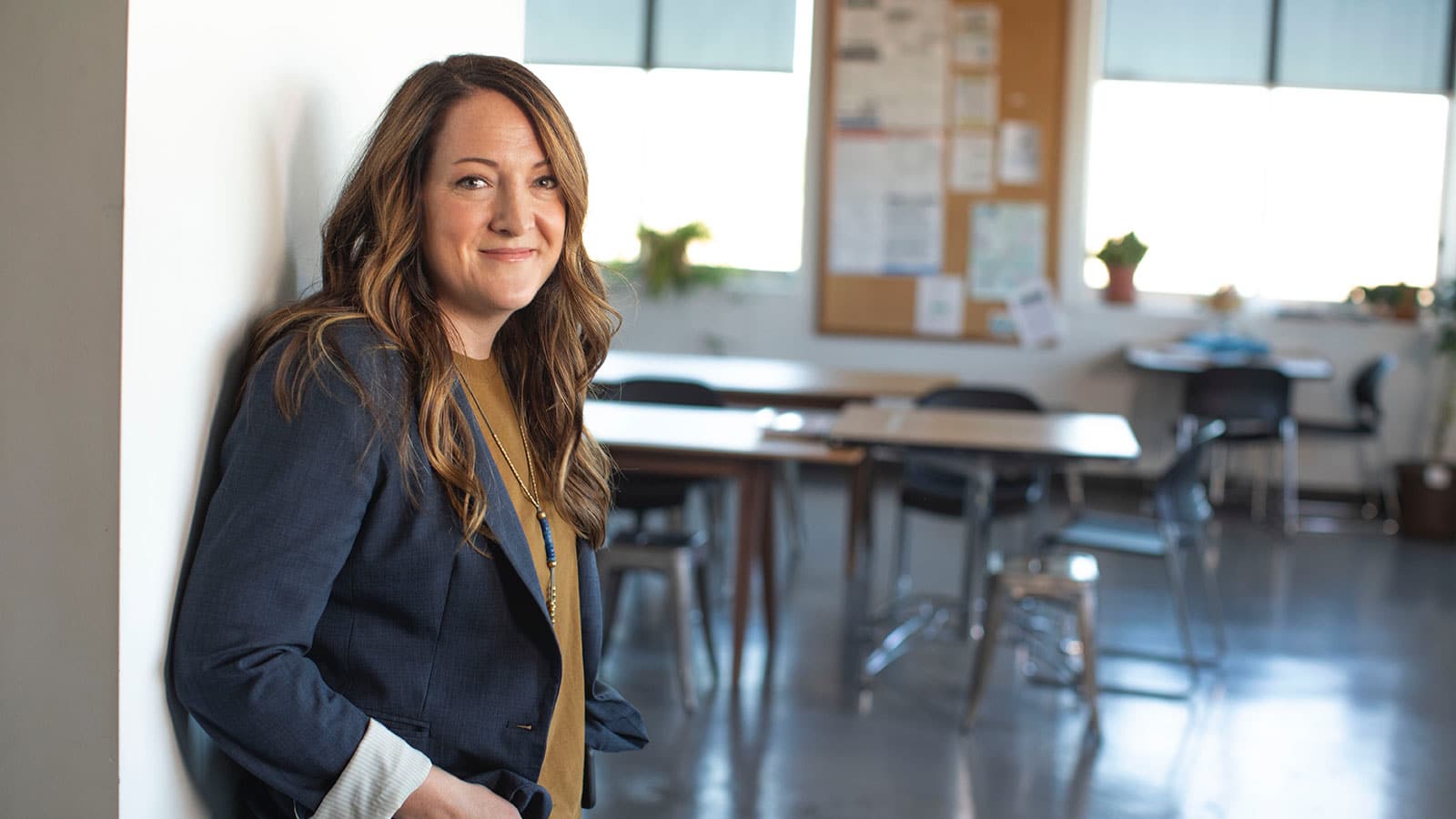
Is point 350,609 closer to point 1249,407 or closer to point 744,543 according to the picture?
point 744,543

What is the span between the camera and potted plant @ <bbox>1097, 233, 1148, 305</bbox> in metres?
A: 7.71

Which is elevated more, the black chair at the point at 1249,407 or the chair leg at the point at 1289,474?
the black chair at the point at 1249,407

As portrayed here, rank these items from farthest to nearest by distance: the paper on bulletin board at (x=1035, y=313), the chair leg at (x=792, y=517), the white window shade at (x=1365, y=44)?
the white window shade at (x=1365, y=44) → the paper on bulletin board at (x=1035, y=313) → the chair leg at (x=792, y=517)

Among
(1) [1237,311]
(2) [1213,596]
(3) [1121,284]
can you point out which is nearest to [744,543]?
(2) [1213,596]

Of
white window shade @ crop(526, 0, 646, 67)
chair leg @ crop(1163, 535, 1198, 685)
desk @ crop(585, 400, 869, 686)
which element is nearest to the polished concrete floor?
chair leg @ crop(1163, 535, 1198, 685)

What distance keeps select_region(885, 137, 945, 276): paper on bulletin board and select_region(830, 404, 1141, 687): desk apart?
318cm

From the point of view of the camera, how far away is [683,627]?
380 cm

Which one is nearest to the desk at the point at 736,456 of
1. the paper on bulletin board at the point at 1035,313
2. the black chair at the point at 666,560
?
the black chair at the point at 666,560

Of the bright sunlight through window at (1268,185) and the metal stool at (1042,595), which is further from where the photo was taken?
the bright sunlight through window at (1268,185)

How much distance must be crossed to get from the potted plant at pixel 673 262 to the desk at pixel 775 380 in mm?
1795

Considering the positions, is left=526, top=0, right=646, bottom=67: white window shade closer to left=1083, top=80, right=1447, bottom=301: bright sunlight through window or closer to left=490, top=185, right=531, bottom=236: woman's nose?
left=1083, top=80, right=1447, bottom=301: bright sunlight through window

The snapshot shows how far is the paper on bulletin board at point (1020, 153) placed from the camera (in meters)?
7.77

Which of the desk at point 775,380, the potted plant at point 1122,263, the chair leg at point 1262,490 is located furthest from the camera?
the potted plant at point 1122,263

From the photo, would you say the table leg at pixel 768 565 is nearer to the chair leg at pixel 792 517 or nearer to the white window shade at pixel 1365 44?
the chair leg at pixel 792 517
